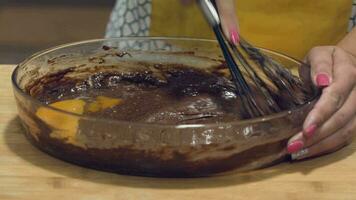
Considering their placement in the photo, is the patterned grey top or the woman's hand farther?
the patterned grey top

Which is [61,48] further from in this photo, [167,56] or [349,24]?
[349,24]

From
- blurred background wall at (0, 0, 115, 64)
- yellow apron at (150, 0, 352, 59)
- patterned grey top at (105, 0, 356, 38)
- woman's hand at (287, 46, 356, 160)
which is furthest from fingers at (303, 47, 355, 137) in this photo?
blurred background wall at (0, 0, 115, 64)

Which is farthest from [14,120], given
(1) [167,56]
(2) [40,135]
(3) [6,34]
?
(3) [6,34]

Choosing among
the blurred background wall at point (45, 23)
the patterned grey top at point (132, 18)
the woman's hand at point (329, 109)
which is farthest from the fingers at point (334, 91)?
the blurred background wall at point (45, 23)

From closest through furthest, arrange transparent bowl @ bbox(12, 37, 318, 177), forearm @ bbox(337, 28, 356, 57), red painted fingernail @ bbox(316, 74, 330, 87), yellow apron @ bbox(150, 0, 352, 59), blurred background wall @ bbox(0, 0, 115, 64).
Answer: transparent bowl @ bbox(12, 37, 318, 177)
red painted fingernail @ bbox(316, 74, 330, 87)
forearm @ bbox(337, 28, 356, 57)
yellow apron @ bbox(150, 0, 352, 59)
blurred background wall @ bbox(0, 0, 115, 64)

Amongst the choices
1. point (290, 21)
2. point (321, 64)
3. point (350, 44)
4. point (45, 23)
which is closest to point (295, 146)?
point (321, 64)

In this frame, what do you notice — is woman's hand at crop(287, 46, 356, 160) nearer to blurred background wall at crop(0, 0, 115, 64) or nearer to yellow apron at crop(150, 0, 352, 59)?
yellow apron at crop(150, 0, 352, 59)
